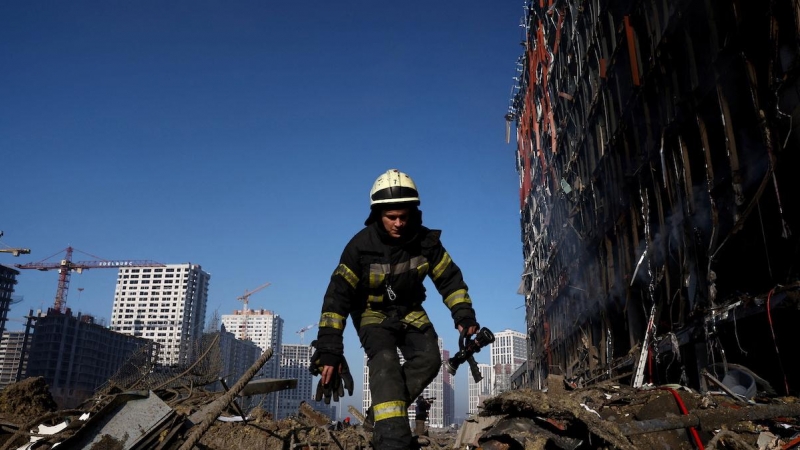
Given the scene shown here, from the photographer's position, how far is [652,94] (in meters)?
13.8

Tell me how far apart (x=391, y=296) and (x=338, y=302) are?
16.1 inches

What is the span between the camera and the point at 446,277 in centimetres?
426

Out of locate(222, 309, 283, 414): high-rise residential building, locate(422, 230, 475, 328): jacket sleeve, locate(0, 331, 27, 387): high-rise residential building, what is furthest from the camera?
locate(222, 309, 283, 414): high-rise residential building

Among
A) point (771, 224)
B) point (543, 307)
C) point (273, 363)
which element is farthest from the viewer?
point (273, 363)

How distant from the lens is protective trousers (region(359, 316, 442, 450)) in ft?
10.9

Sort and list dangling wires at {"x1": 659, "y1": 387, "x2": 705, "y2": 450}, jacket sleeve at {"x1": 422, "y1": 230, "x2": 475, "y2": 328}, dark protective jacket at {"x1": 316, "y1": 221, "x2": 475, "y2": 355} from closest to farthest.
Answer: dangling wires at {"x1": 659, "y1": 387, "x2": 705, "y2": 450} → dark protective jacket at {"x1": 316, "y1": 221, "x2": 475, "y2": 355} → jacket sleeve at {"x1": 422, "y1": 230, "x2": 475, "y2": 328}

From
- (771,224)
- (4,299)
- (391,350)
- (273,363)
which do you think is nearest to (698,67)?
(771,224)

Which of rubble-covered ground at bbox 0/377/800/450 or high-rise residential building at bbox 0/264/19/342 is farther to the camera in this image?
high-rise residential building at bbox 0/264/19/342

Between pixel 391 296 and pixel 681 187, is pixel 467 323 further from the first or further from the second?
pixel 681 187

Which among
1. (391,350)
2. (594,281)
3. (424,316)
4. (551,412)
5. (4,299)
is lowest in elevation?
(551,412)

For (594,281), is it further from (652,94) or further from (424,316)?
(424,316)

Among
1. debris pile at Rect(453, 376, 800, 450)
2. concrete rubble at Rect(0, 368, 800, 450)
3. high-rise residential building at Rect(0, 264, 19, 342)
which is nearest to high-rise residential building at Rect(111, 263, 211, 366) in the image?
high-rise residential building at Rect(0, 264, 19, 342)

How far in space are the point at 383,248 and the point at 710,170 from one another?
845 cm

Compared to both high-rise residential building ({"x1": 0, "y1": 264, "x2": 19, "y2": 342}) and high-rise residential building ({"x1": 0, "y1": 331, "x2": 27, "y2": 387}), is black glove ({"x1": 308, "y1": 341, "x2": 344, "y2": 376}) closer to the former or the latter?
high-rise residential building ({"x1": 0, "y1": 264, "x2": 19, "y2": 342})
